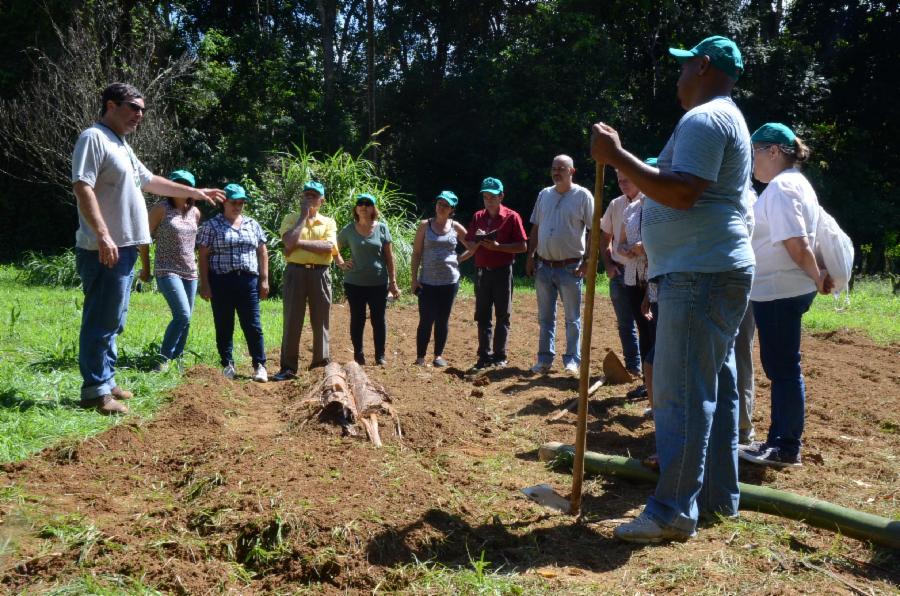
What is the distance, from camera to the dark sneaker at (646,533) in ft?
11.6

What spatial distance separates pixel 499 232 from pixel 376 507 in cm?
467

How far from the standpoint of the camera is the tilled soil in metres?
3.24

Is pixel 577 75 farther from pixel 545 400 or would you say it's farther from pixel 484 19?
Answer: pixel 545 400

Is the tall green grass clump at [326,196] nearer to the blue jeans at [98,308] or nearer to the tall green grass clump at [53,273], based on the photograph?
the tall green grass clump at [53,273]

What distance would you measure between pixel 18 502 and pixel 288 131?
74.6 feet

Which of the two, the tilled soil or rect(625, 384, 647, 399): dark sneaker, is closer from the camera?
the tilled soil

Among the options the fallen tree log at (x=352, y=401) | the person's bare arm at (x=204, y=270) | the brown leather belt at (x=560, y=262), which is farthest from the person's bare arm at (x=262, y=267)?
the brown leather belt at (x=560, y=262)

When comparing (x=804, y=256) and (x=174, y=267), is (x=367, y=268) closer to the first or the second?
(x=174, y=267)

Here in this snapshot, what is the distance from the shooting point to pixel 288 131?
82.7 ft

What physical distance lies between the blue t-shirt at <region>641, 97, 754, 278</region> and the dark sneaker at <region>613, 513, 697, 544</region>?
3.71ft

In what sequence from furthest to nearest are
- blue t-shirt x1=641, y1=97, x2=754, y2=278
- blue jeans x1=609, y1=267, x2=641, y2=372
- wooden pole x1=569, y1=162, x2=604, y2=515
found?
blue jeans x1=609, y1=267, x2=641, y2=372
wooden pole x1=569, y1=162, x2=604, y2=515
blue t-shirt x1=641, y1=97, x2=754, y2=278

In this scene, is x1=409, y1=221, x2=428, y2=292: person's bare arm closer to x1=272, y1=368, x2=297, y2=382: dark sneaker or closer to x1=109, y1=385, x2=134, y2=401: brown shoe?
x1=272, y1=368, x2=297, y2=382: dark sneaker

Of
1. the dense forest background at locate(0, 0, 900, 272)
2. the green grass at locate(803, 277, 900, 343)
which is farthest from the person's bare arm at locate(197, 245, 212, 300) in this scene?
the dense forest background at locate(0, 0, 900, 272)

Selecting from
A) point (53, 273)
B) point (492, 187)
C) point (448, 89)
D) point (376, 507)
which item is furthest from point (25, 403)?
point (448, 89)
